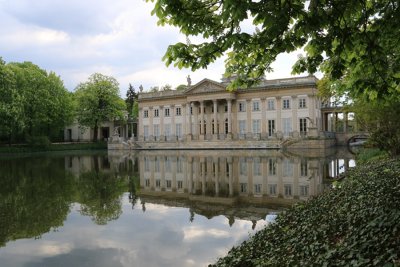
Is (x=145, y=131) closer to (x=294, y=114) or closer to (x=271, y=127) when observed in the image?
(x=271, y=127)

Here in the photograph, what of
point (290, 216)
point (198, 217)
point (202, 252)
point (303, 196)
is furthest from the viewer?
point (303, 196)

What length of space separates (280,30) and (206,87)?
5044 centimetres

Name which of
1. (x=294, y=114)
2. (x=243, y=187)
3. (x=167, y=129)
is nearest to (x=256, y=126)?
(x=294, y=114)

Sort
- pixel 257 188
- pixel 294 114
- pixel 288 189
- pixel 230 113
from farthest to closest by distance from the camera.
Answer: pixel 230 113 → pixel 294 114 → pixel 257 188 → pixel 288 189

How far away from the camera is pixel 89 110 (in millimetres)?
60188

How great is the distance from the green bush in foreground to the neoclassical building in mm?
A: 38806

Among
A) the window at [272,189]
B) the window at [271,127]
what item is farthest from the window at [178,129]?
the window at [272,189]

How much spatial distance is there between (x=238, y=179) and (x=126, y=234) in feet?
31.4

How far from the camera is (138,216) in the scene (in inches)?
436

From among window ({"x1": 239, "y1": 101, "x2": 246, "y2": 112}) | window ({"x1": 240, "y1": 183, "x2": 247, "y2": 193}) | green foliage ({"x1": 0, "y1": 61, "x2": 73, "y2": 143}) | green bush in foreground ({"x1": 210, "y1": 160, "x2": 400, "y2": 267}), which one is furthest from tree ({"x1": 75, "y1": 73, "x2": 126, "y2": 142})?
green bush in foreground ({"x1": 210, "y1": 160, "x2": 400, "y2": 267})

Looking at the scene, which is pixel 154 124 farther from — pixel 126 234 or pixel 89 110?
pixel 126 234

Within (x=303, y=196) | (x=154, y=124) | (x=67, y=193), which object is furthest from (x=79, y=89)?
(x=303, y=196)

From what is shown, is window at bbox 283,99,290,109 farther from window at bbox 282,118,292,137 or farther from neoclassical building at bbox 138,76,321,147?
window at bbox 282,118,292,137

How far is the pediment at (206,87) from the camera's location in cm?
5356
